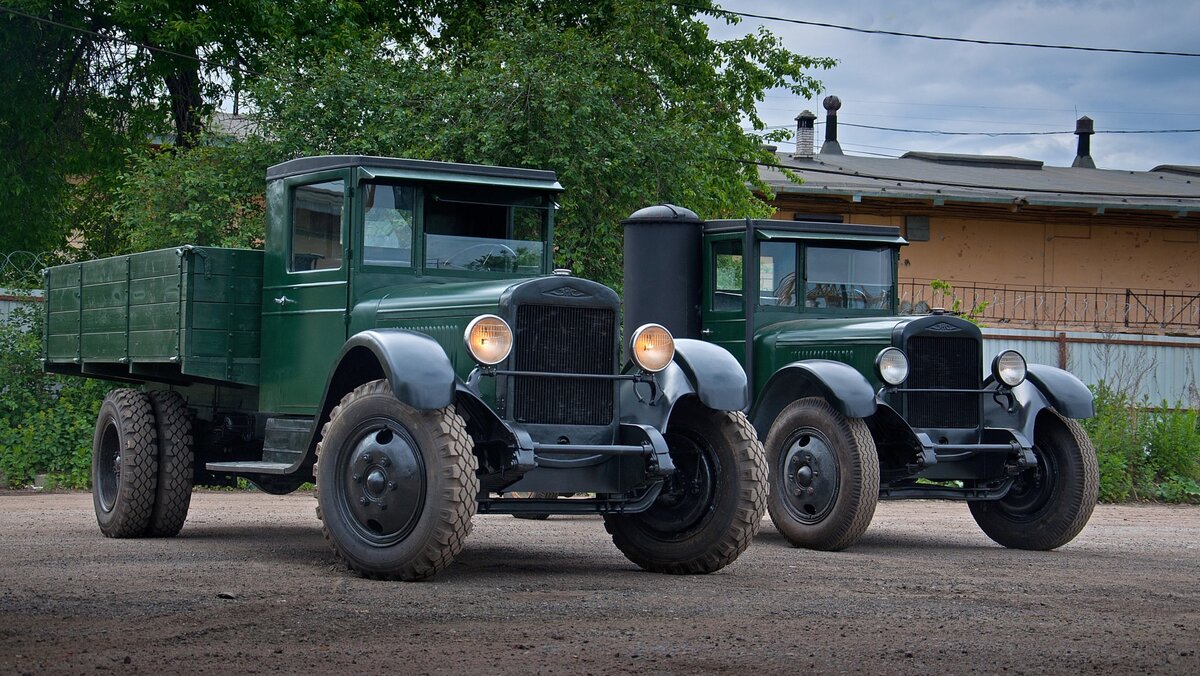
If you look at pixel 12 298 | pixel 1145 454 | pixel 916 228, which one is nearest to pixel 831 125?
pixel 916 228

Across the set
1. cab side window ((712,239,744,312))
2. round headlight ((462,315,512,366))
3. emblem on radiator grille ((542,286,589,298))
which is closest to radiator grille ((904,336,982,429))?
cab side window ((712,239,744,312))

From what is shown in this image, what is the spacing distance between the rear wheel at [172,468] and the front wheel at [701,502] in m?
3.22

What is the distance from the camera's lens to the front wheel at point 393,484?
7.00 m

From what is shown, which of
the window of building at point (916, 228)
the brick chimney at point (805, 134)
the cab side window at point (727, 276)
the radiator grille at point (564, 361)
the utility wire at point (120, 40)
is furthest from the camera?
the brick chimney at point (805, 134)

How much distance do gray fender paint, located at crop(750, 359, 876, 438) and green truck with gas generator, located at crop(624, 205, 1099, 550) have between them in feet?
0.04

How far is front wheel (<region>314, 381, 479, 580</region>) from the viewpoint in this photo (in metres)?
7.00

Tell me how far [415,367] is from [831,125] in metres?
32.5

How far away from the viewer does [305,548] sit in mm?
9328

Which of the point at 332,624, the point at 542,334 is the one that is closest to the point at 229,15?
the point at 542,334

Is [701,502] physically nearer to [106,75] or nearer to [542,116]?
[542,116]

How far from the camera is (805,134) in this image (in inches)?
1312

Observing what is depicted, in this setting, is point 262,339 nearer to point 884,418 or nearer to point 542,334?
point 542,334

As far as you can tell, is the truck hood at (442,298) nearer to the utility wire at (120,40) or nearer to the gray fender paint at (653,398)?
the gray fender paint at (653,398)

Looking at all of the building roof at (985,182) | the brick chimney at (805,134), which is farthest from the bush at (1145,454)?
the brick chimney at (805,134)
